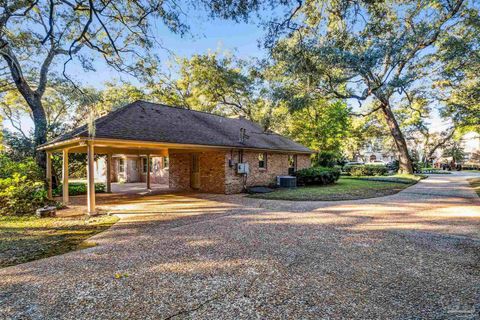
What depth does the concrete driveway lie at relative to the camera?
289cm

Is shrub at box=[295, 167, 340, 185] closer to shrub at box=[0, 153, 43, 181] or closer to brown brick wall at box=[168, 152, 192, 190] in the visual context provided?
brown brick wall at box=[168, 152, 192, 190]

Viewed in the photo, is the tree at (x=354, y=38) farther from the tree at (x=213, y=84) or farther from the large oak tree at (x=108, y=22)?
the tree at (x=213, y=84)

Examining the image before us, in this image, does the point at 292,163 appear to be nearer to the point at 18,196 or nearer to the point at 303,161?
the point at 303,161

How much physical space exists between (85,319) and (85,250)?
8.95ft

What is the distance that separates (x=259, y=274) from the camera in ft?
12.5

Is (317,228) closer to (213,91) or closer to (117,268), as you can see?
(117,268)

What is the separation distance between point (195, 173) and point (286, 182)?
579 cm

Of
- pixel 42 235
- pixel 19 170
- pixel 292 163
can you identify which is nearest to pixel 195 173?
pixel 292 163

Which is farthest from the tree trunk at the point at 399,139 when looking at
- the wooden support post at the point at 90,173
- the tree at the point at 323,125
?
the wooden support post at the point at 90,173

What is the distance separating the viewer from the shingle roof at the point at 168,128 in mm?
9578

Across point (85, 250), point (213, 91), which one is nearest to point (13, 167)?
point (85, 250)

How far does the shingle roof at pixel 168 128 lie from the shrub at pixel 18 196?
205 cm

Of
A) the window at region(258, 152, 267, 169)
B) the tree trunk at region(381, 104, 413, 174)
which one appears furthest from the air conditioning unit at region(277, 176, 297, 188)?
the tree trunk at region(381, 104, 413, 174)

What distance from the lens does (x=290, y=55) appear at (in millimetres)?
8734
